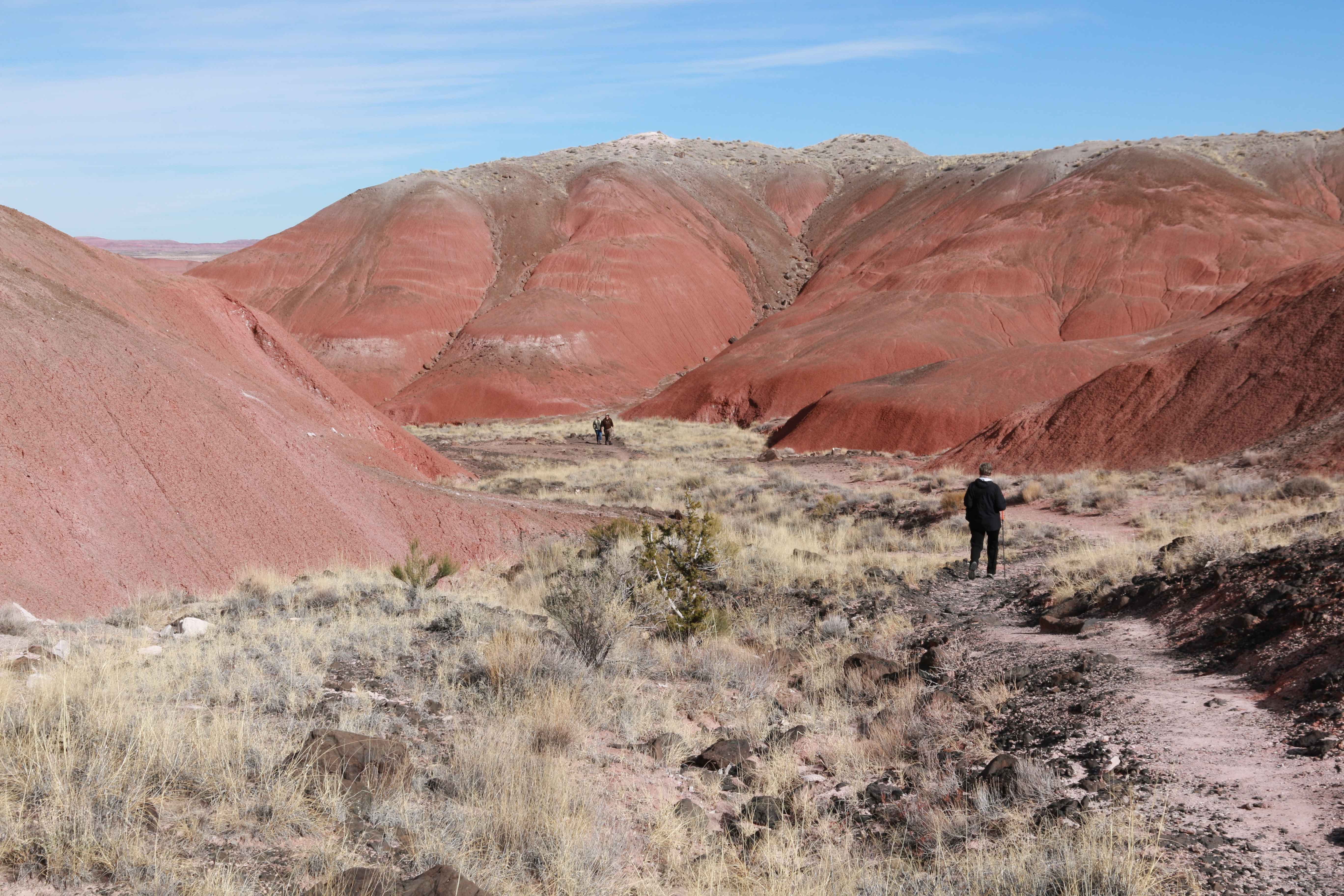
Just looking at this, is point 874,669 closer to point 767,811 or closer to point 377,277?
point 767,811

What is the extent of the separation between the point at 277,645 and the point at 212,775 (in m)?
3.58

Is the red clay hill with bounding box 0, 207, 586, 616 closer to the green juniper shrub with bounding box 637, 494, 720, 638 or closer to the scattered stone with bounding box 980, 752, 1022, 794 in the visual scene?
the green juniper shrub with bounding box 637, 494, 720, 638

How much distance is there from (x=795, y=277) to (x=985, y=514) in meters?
81.6

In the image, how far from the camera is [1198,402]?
28.0 m

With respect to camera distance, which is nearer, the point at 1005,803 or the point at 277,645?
the point at 1005,803

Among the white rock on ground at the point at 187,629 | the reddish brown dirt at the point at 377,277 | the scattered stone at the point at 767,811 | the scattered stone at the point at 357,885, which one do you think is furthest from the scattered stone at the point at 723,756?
the reddish brown dirt at the point at 377,277

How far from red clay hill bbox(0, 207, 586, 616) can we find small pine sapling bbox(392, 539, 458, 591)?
1.06 metres

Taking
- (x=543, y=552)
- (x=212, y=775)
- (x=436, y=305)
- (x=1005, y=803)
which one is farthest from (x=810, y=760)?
(x=436, y=305)

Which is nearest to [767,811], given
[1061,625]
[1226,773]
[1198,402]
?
[1226,773]

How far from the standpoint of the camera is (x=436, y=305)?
80000 millimetres

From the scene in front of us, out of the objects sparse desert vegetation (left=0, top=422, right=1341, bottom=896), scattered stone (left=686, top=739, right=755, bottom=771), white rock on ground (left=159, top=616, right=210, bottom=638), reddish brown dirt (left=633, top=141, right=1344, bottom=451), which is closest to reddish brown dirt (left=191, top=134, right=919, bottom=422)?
reddish brown dirt (left=633, top=141, right=1344, bottom=451)

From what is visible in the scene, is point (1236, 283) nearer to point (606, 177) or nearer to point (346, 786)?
point (606, 177)

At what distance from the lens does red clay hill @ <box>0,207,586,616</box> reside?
11.1 m

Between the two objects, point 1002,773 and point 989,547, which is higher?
point 989,547
